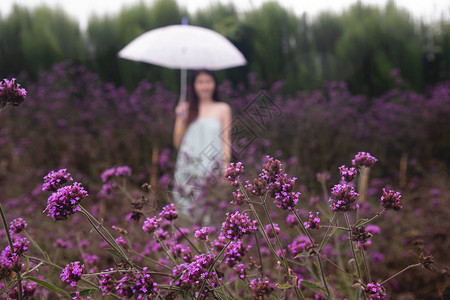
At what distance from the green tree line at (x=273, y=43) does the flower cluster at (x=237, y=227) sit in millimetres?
6117

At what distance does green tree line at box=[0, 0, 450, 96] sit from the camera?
7.10 metres

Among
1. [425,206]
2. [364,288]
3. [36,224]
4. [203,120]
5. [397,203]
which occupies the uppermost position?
[397,203]

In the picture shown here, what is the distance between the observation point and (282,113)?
553 centimetres

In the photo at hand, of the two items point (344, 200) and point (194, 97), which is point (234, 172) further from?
point (194, 97)

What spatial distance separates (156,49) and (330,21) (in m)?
4.49

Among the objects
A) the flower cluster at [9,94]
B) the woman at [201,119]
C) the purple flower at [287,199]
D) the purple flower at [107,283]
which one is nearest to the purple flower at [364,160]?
the purple flower at [287,199]

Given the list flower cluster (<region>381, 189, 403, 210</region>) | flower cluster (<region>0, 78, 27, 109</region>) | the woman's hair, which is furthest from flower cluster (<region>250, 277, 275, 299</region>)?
the woman's hair

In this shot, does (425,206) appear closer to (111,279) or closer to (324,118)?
(324,118)

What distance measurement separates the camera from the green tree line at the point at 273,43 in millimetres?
7098

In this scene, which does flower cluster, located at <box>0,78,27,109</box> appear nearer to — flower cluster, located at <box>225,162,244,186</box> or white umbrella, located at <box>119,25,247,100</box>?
flower cluster, located at <box>225,162,244,186</box>

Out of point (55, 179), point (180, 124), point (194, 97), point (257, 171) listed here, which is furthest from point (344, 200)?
point (194, 97)

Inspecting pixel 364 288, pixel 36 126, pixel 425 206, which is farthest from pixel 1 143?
pixel 364 288

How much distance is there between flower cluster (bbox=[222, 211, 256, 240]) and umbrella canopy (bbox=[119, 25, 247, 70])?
329cm

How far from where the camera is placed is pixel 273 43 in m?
7.29
